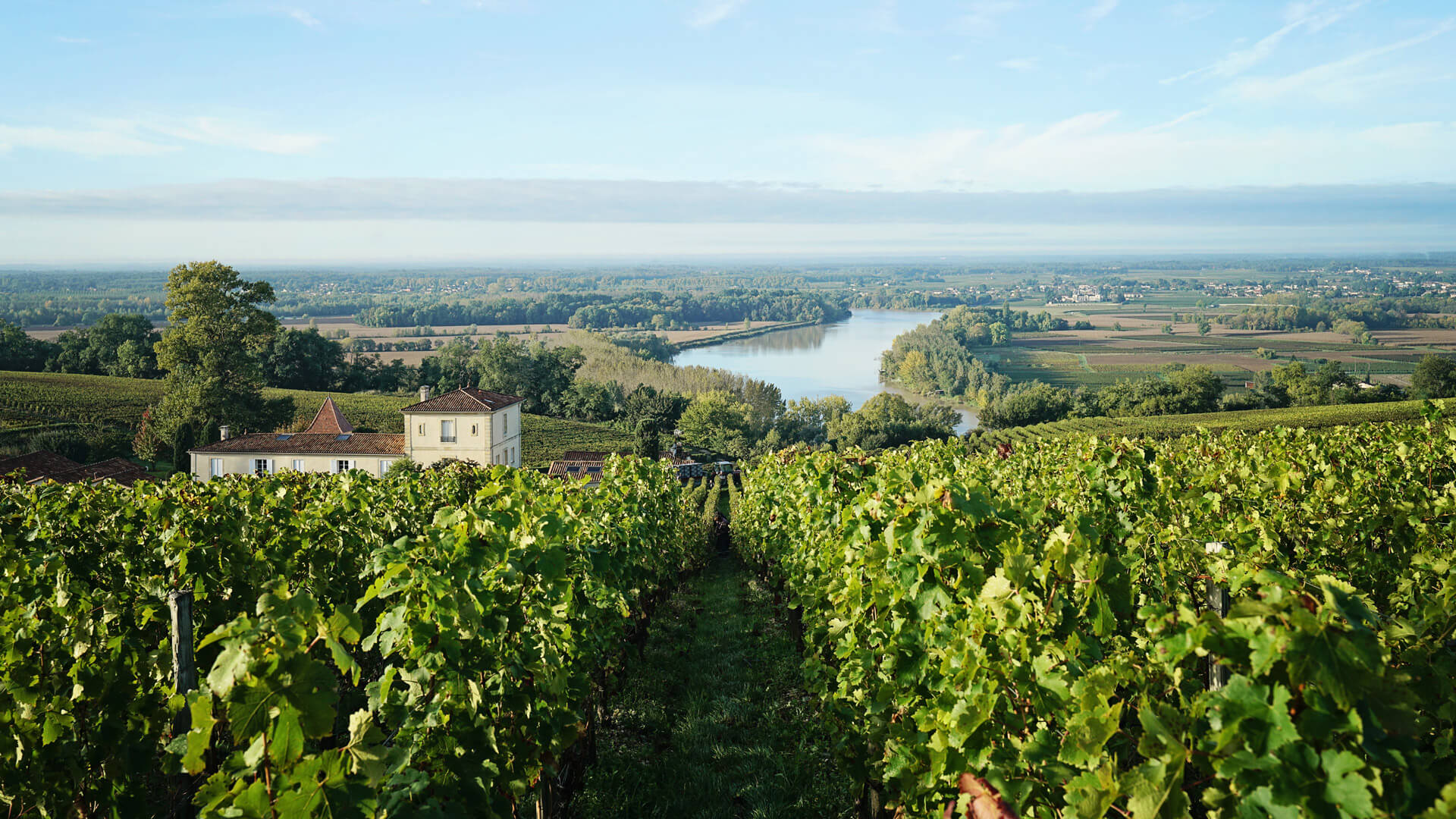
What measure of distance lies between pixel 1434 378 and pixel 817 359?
276 ft

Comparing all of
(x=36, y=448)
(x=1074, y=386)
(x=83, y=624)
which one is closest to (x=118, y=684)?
(x=83, y=624)

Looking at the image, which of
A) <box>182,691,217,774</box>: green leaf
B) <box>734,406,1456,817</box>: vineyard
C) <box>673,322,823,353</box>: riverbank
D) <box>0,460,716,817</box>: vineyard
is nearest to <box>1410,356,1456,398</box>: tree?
<box>734,406,1456,817</box>: vineyard

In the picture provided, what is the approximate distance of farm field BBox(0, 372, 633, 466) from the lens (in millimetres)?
40031

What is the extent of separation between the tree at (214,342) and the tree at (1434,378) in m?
61.4

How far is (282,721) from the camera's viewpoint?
2031mm

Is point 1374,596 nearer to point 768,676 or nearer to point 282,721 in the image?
point 768,676

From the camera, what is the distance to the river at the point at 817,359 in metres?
93.5

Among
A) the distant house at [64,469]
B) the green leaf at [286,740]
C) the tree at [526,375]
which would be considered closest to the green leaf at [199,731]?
the green leaf at [286,740]

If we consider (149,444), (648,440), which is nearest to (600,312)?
(648,440)

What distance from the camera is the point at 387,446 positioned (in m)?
33.4

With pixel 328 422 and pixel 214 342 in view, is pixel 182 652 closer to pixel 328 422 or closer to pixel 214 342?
pixel 328 422

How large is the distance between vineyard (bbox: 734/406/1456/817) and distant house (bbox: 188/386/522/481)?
92.6 ft

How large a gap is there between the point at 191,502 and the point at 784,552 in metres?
5.88

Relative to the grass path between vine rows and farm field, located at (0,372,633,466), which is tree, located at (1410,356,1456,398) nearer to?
farm field, located at (0,372,633,466)
